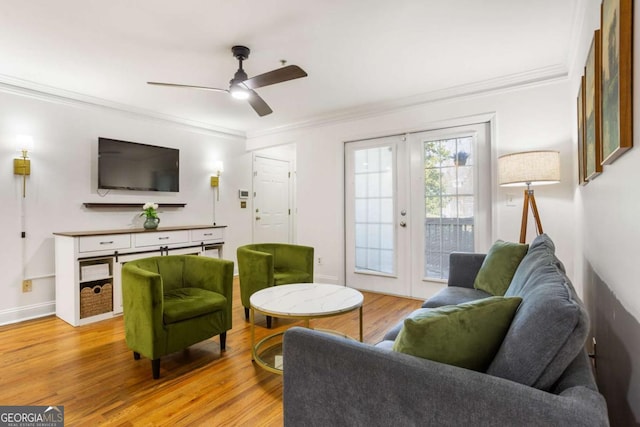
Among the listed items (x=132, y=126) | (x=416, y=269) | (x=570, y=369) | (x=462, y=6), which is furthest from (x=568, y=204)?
(x=132, y=126)

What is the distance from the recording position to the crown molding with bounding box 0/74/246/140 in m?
3.25

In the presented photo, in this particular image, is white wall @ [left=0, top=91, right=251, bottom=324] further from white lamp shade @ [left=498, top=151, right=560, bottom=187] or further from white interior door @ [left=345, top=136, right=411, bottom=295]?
white lamp shade @ [left=498, top=151, right=560, bottom=187]

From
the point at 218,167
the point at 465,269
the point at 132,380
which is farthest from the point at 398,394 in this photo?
the point at 218,167

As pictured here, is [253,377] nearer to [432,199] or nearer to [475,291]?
[475,291]

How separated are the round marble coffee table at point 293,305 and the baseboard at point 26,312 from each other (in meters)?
2.49

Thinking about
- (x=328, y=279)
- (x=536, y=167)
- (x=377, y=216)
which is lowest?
(x=328, y=279)

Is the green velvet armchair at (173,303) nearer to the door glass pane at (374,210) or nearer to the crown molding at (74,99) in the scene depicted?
the door glass pane at (374,210)

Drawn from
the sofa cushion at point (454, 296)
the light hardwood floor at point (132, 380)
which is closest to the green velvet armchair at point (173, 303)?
the light hardwood floor at point (132, 380)

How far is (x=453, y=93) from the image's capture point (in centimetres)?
359

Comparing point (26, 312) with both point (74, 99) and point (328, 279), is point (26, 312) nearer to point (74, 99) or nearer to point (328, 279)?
point (74, 99)

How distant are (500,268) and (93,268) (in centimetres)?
364

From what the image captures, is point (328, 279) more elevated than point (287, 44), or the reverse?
point (287, 44)

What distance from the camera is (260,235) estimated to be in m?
5.79

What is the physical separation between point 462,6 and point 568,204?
6.82ft
